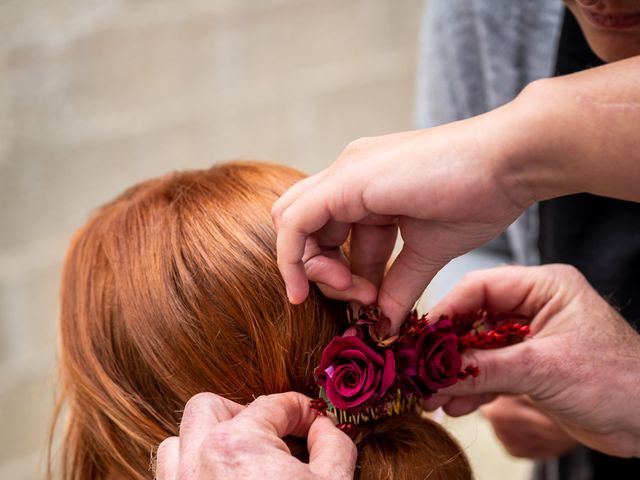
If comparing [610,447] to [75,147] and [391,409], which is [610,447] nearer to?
[391,409]

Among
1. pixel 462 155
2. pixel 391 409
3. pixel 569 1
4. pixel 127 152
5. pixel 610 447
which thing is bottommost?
pixel 610 447

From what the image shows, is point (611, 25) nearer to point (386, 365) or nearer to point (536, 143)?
point (536, 143)

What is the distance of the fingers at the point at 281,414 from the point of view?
30.8 inches

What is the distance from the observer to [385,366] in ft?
2.82

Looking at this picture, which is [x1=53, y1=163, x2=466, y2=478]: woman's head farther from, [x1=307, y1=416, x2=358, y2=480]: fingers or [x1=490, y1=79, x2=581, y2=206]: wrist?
[x1=490, y1=79, x2=581, y2=206]: wrist

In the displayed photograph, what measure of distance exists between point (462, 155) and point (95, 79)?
1.37 meters

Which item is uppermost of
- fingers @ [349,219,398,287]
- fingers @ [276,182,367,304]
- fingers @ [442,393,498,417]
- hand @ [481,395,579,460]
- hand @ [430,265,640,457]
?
fingers @ [276,182,367,304]

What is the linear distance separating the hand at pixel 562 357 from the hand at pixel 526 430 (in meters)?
0.31

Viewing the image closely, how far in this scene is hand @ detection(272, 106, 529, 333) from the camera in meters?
0.74

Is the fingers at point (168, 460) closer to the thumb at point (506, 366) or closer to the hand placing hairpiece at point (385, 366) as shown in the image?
the hand placing hairpiece at point (385, 366)

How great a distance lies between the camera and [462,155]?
738mm

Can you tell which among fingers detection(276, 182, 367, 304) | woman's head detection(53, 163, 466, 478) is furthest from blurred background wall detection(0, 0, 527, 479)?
fingers detection(276, 182, 367, 304)

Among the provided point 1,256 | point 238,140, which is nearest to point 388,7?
point 238,140

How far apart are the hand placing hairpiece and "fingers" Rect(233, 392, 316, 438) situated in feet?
0.06
